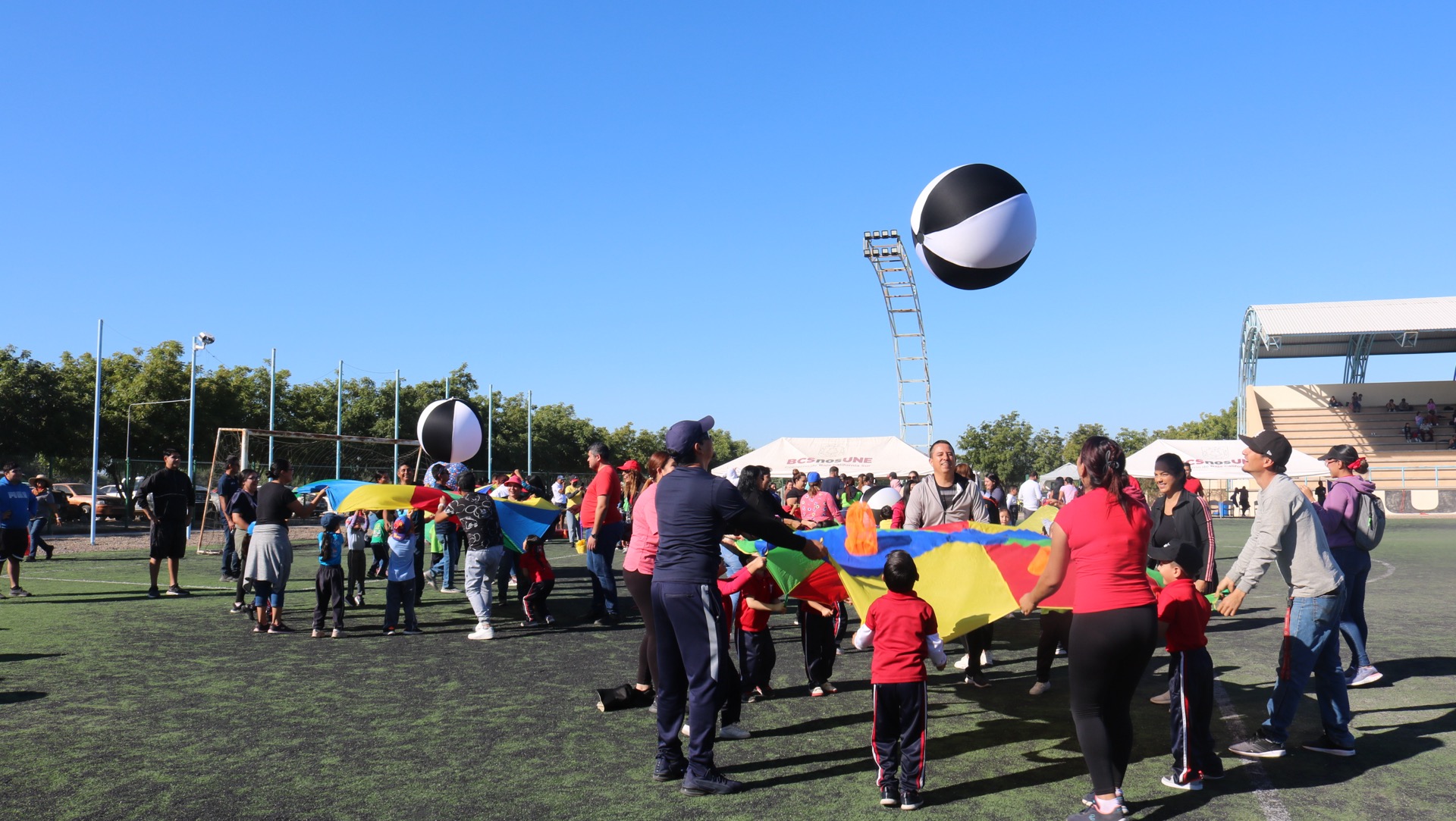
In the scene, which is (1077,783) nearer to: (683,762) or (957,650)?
(683,762)

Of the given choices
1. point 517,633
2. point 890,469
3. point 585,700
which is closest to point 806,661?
point 585,700

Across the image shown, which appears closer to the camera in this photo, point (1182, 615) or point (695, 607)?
point (695, 607)

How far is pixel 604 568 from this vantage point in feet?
35.3

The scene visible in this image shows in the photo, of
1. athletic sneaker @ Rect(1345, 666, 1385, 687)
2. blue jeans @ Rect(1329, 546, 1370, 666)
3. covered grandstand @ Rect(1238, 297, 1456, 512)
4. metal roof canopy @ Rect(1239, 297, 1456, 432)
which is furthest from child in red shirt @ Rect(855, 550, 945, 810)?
metal roof canopy @ Rect(1239, 297, 1456, 432)

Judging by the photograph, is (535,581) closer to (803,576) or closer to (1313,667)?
(803,576)

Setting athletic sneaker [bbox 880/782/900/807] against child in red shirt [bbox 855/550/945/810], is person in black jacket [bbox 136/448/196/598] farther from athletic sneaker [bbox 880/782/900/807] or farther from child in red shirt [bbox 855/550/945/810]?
athletic sneaker [bbox 880/782/900/807]

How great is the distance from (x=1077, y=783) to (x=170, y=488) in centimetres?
1123

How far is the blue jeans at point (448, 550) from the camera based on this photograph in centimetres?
1342

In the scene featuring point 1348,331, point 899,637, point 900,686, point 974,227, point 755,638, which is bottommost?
point 755,638

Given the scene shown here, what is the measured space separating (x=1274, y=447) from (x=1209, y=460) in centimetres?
3379

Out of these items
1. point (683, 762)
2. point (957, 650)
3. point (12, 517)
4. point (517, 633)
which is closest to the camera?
point (683, 762)

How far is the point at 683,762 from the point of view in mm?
5207

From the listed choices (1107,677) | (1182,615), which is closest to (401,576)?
(1182,615)

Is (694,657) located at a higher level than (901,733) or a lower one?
higher
